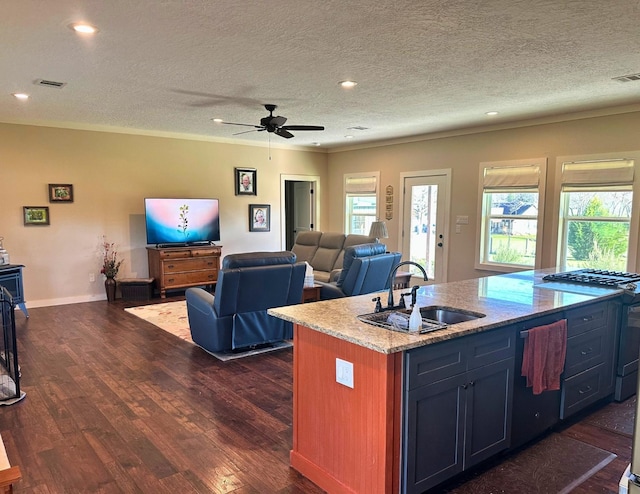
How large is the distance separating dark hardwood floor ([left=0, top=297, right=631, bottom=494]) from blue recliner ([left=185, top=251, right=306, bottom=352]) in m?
0.21

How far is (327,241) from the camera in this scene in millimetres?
7551

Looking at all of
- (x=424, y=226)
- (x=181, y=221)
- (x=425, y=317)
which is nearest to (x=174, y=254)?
(x=181, y=221)

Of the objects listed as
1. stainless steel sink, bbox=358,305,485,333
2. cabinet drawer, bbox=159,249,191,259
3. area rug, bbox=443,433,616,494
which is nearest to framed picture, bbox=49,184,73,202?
cabinet drawer, bbox=159,249,191,259

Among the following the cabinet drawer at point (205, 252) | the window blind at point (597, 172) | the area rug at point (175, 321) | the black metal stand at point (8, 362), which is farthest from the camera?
the cabinet drawer at point (205, 252)

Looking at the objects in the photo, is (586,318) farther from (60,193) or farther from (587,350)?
(60,193)

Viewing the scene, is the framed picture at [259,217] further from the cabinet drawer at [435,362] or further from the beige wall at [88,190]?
the cabinet drawer at [435,362]

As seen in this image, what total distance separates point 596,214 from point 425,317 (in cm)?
422

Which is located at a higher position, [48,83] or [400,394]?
[48,83]

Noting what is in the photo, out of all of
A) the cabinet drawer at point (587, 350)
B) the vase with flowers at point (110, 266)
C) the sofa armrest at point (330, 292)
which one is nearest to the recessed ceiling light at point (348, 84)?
the sofa armrest at point (330, 292)

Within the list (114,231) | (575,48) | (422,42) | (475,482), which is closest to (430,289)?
(475,482)

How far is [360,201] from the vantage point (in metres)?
9.03

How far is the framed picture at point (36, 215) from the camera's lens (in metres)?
6.33

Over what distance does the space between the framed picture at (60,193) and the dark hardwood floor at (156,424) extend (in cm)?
258

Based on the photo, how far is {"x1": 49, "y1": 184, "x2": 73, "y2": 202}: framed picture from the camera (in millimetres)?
6504
